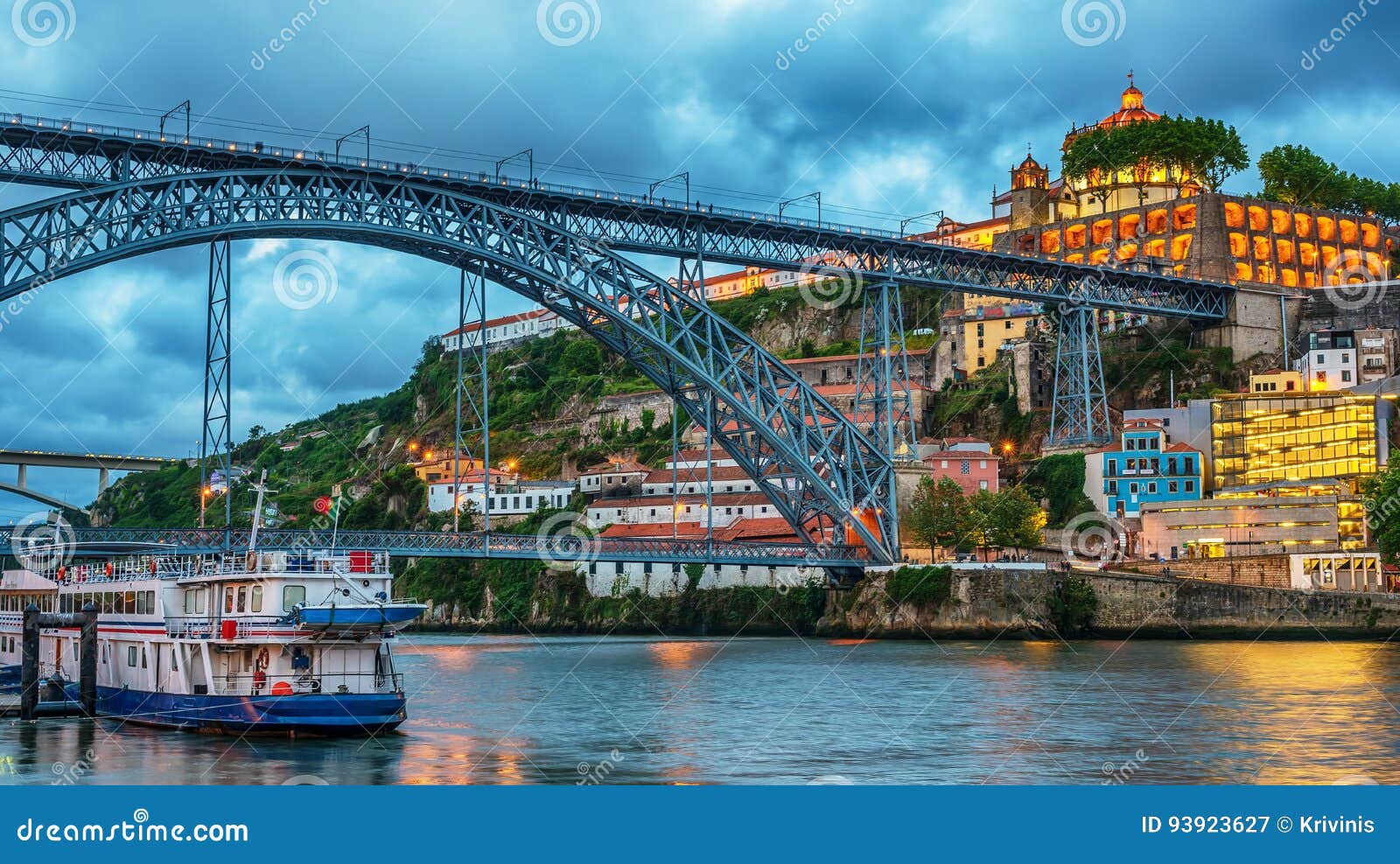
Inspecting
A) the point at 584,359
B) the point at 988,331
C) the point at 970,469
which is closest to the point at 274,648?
the point at 970,469

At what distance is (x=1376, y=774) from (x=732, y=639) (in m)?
40.7

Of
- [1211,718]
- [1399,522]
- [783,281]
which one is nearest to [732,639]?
[1399,522]

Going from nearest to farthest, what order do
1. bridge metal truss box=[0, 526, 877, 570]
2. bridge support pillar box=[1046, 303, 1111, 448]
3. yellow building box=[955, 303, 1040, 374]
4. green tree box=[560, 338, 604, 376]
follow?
bridge metal truss box=[0, 526, 877, 570]
bridge support pillar box=[1046, 303, 1111, 448]
yellow building box=[955, 303, 1040, 374]
green tree box=[560, 338, 604, 376]

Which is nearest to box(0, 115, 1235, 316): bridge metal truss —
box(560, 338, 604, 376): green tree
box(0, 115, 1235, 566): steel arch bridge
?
box(0, 115, 1235, 566): steel arch bridge

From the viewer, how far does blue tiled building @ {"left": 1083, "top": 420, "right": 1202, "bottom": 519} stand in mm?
65625

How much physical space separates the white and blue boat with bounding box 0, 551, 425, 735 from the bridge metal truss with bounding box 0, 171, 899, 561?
1422 cm

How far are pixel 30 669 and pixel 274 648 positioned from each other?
18.5 feet

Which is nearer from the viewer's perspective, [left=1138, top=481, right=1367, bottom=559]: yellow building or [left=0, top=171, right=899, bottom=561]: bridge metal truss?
[left=0, top=171, right=899, bottom=561]: bridge metal truss

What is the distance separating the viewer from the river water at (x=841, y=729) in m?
23.2

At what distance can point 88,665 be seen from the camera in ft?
100

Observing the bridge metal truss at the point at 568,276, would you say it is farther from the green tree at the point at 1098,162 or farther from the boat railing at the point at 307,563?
the green tree at the point at 1098,162

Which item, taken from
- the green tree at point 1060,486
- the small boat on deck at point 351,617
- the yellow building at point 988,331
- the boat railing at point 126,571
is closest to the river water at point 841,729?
the small boat on deck at point 351,617

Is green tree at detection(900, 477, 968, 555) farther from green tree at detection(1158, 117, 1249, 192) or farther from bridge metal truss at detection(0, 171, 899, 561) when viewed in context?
green tree at detection(1158, 117, 1249, 192)

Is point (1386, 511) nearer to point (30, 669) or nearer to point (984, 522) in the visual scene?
point (984, 522)
